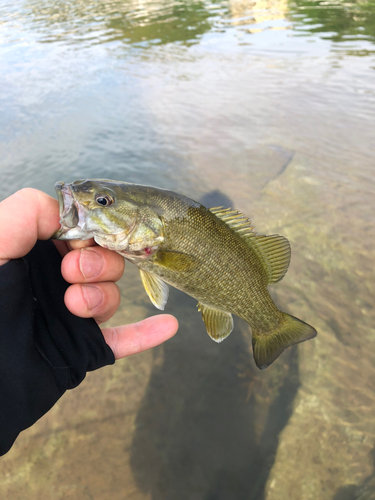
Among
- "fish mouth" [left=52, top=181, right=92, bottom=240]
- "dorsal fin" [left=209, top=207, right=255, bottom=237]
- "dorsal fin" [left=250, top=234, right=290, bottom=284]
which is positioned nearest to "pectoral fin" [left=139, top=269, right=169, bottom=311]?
"fish mouth" [left=52, top=181, right=92, bottom=240]

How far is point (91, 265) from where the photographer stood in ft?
7.88

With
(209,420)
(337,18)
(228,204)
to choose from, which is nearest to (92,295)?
(209,420)

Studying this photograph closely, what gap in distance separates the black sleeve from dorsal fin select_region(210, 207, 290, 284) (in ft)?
4.79

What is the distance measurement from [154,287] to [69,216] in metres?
0.94

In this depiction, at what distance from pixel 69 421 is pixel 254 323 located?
2556mm

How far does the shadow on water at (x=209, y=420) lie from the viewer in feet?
11.2

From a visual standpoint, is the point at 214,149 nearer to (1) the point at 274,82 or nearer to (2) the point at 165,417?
(1) the point at 274,82

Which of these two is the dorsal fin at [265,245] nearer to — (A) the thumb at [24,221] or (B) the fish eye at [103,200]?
(B) the fish eye at [103,200]

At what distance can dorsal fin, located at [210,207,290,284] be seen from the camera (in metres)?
2.71

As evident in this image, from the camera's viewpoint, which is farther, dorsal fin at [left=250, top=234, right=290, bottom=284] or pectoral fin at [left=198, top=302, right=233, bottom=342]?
pectoral fin at [left=198, top=302, right=233, bottom=342]

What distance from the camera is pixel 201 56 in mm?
15703

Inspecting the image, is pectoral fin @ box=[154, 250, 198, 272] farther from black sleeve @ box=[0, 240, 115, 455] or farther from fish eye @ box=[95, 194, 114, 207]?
black sleeve @ box=[0, 240, 115, 455]

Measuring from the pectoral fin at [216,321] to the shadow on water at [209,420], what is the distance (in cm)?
144

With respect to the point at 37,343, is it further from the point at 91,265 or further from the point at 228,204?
the point at 228,204
